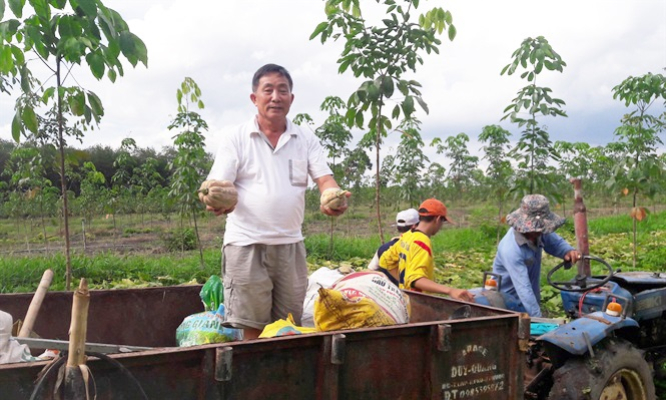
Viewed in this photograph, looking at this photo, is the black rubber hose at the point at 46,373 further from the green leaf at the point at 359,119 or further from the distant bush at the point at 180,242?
the distant bush at the point at 180,242

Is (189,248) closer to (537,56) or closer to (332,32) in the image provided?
(332,32)

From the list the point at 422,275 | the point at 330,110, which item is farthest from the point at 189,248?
the point at 422,275

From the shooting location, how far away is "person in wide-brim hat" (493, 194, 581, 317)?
4094mm

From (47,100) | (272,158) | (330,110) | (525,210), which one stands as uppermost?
(330,110)

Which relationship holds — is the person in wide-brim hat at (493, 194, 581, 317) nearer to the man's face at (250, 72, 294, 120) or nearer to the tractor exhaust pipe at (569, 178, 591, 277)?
the tractor exhaust pipe at (569, 178, 591, 277)

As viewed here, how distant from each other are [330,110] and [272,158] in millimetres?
7164

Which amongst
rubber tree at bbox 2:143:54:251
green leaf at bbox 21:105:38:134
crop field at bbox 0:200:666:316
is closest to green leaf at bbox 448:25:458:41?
crop field at bbox 0:200:666:316

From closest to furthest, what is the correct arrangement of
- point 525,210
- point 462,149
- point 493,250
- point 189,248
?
point 525,210 < point 493,250 < point 189,248 < point 462,149

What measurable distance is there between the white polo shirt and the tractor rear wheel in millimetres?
1651

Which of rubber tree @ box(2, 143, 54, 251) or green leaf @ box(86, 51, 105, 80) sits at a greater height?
green leaf @ box(86, 51, 105, 80)

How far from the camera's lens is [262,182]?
11.0 feet

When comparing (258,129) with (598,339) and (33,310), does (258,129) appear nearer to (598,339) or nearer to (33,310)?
(33,310)

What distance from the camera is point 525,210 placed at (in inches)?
171

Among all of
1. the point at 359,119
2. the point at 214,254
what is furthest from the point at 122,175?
the point at 359,119
